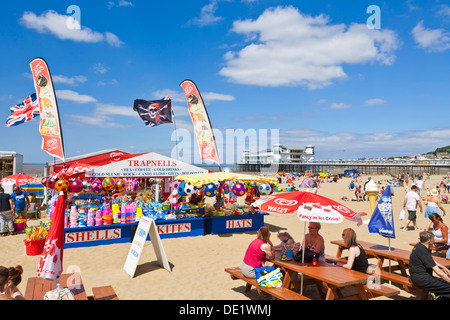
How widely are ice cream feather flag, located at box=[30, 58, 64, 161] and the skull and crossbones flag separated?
272 cm

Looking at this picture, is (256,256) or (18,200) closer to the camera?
(256,256)

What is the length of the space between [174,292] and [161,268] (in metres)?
1.48

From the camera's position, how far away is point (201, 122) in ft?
45.2

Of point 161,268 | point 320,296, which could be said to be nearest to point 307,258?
point 320,296

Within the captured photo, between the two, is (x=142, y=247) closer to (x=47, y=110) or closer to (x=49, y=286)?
(x=49, y=286)

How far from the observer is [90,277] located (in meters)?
6.39

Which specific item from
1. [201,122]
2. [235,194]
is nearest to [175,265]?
[235,194]

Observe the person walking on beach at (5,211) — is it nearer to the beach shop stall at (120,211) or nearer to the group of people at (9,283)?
the beach shop stall at (120,211)

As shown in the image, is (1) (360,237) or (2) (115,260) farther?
(1) (360,237)

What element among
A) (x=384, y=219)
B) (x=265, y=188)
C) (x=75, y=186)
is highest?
(x=75, y=186)

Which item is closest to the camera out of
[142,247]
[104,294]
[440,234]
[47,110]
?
[104,294]

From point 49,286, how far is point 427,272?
5.27m

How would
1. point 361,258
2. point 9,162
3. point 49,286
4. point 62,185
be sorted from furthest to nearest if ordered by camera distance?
point 9,162, point 62,185, point 361,258, point 49,286
